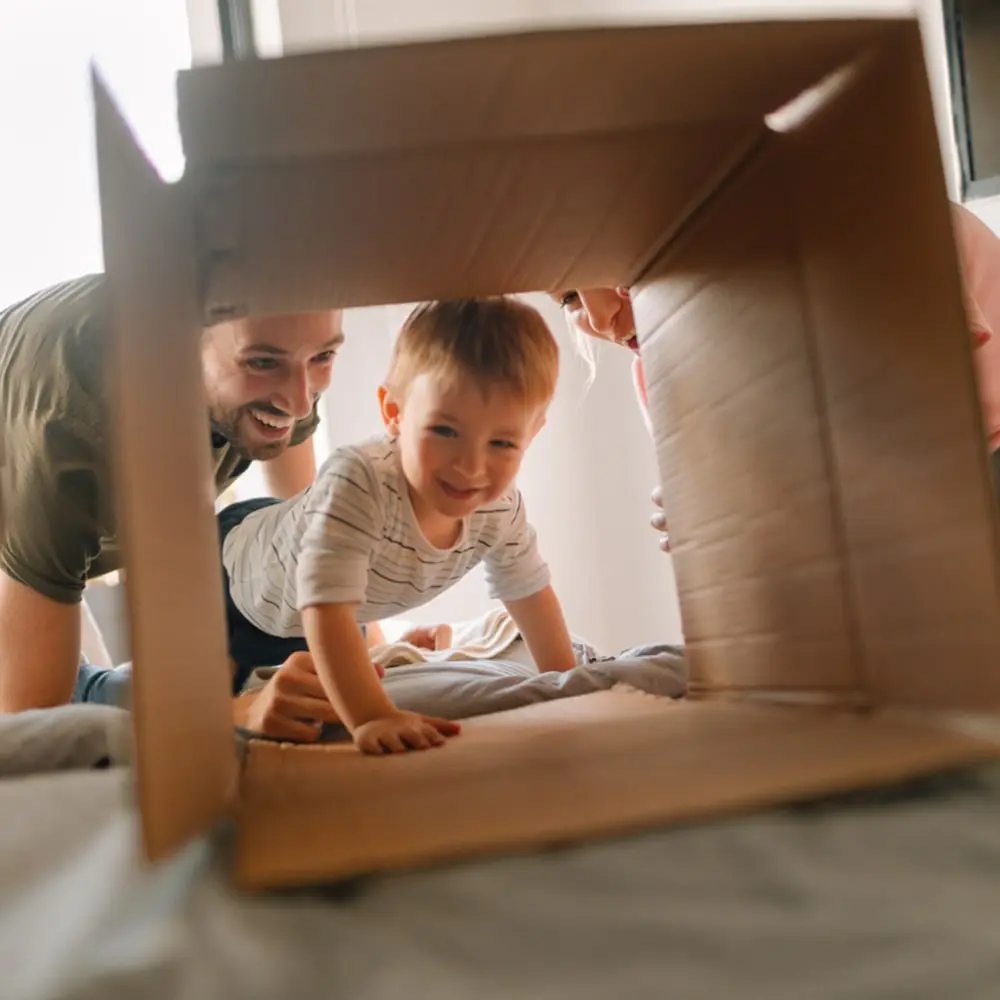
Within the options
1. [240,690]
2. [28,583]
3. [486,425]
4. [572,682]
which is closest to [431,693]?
[572,682]

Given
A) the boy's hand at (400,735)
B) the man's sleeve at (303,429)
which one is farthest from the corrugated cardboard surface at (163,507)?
the man's sleeve at (303,429)

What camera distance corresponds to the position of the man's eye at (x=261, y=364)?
3.35 feet

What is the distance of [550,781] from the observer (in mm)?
490

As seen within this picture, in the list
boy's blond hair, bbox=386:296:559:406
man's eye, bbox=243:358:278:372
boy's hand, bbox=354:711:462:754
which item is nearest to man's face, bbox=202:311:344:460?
man's eye, bbox=243:358:278:372

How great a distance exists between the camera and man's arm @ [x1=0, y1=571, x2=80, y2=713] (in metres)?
1.02

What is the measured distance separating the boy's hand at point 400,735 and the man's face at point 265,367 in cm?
43

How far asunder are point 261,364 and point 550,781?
67 centimetres

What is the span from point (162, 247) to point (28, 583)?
2.14 ft

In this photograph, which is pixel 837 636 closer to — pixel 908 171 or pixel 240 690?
pixel 908 171

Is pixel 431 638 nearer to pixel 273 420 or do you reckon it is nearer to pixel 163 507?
pixel 273 420

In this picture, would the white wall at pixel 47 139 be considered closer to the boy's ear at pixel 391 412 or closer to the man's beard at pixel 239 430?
the man's beard at pixel 239 430

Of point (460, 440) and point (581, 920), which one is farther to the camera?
point (460, 440)

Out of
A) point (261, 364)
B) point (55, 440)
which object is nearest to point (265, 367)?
point (261, 364)

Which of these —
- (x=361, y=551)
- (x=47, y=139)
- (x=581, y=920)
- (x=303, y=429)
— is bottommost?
(x=581, y=920)
